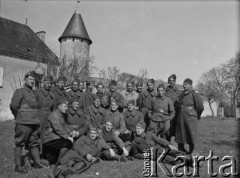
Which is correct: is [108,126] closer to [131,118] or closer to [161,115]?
[131,118]

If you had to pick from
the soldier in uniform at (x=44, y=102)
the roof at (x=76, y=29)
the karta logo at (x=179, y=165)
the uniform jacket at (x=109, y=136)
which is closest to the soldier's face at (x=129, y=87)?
the uniform jacket at (x=109, y=136)

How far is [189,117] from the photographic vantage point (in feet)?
22.7

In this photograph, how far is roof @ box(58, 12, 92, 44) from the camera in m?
32.2

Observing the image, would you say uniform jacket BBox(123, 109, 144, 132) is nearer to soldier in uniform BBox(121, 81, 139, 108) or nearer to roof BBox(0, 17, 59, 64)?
soldier in uniform BBox(121, 81, 139, 108)

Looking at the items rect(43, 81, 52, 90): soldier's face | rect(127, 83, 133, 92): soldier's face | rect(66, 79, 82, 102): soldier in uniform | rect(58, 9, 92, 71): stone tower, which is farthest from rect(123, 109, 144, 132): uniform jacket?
rect(58, 9, 92, 71): stone tower

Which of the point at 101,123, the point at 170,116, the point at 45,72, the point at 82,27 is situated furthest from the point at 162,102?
the point at 82,27

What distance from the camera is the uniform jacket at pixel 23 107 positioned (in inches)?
234

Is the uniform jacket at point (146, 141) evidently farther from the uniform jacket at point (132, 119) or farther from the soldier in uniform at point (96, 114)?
the soldier in uniform at point (96, 114)

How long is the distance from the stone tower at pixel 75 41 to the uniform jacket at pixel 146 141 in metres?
24.4

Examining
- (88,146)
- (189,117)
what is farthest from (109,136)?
(189,117)

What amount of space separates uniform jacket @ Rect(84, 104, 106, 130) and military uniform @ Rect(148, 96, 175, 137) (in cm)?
143

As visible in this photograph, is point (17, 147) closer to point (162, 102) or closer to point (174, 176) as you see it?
point (174, 176)

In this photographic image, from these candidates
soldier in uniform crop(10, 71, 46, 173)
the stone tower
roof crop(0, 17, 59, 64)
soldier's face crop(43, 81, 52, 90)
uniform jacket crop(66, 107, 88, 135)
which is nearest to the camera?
soldier in uniform crop(10, 71, 46, 173)

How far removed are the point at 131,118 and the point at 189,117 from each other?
176cm
